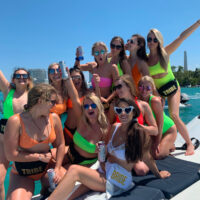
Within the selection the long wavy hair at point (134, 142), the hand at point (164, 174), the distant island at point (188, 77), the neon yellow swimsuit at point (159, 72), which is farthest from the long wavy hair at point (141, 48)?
the distant island at point (188, 77)

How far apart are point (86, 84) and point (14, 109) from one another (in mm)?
1327

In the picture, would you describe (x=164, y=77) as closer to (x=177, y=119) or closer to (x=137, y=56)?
(x=137, y=56)

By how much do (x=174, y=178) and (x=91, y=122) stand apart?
1467mm

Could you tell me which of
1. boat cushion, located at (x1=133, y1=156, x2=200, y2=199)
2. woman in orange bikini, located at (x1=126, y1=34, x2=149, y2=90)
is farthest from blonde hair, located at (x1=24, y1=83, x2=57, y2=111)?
woman in orange bikini, located at (x1=126, y1=34, x2=149, y2=90)

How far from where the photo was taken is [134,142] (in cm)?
257

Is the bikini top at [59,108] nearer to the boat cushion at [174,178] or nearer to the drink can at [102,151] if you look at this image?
the drink can at [102,151]

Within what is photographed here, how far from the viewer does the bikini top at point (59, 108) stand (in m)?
3.42

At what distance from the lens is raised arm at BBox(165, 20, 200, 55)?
4320 millimetres

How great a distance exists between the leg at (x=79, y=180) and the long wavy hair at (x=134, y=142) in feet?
→ 1.47

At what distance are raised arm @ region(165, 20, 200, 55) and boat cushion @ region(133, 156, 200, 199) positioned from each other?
2.32m

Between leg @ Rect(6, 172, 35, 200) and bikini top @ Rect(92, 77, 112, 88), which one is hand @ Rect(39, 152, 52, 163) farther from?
bikini top @ Rect(92, 77, 112, 88)

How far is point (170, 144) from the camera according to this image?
12.3 feet

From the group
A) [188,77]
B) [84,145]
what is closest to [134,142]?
[84,145]

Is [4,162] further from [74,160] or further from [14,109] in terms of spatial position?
[74,160]
